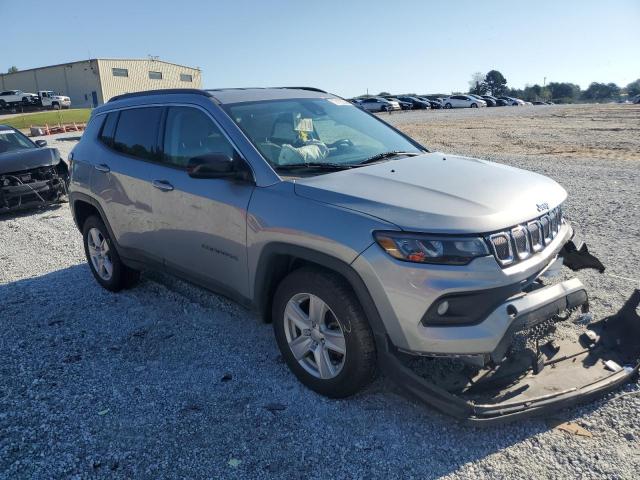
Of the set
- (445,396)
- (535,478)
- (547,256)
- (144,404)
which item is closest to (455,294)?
(445,396)

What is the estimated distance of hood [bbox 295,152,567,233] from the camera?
2803mm

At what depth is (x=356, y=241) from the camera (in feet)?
9.48

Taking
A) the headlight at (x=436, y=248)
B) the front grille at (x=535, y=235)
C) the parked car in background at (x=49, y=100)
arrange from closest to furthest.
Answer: the headlight at (x=436, y=248) < the front grille at (x=535, y=235) < the parked car in background at (x=49, y=100)

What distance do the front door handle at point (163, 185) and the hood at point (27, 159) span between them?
5919 mm

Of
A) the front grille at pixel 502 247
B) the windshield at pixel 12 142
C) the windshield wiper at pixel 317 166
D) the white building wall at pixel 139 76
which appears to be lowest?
the windshield at pixel 12 142

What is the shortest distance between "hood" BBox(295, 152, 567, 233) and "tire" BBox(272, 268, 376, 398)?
504 mm

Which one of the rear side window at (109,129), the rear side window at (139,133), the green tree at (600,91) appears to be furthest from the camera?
the green tree at (600,91)

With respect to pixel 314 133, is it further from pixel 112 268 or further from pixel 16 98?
pixel 16 98

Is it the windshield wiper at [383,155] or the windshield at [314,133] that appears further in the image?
the windshield wiper at [383,155]

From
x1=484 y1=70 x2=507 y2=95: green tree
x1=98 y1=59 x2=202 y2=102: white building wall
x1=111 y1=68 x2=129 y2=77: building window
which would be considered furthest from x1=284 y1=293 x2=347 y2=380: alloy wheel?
x1=484 y1=70 x2=507 y2=95: green tree

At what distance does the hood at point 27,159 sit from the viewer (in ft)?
28.8

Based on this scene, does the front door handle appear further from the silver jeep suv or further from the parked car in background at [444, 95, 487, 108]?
the parked car in background at [444, 95, 487, 108]

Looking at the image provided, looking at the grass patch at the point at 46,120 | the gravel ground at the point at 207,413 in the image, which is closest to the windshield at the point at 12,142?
the gravel ground at the point at 207,413

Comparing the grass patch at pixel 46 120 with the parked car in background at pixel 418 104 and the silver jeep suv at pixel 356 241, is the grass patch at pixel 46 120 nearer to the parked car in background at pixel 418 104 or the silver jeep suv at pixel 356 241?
the parked car in background at pixel 418 104
